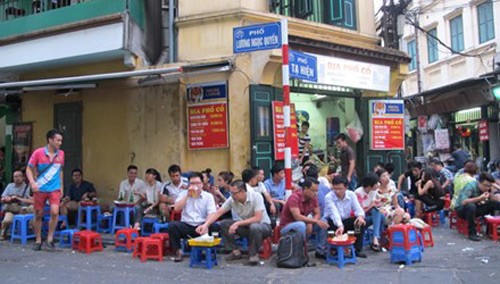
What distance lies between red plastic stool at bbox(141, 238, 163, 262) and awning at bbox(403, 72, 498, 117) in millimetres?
12634

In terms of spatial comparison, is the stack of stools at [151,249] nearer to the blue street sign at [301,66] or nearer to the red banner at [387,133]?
the blue street sign at [301,66]

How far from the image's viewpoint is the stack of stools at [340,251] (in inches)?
251

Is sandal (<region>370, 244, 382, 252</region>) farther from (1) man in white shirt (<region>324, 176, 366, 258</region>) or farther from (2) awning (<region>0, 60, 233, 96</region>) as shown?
(2) awning (<region>0, 60, 233, 96</region>)

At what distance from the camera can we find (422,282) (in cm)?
558

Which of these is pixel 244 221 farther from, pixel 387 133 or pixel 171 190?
pixel 387 133

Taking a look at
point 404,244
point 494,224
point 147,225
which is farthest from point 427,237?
point 147,225

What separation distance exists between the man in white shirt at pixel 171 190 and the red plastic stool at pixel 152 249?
3.32 ft

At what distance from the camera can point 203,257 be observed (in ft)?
22.3

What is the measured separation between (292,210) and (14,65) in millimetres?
7278

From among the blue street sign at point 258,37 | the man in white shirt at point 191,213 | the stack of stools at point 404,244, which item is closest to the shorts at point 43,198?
the man in white shirt at point 191,213

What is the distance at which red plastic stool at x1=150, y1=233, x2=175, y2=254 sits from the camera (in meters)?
7.18

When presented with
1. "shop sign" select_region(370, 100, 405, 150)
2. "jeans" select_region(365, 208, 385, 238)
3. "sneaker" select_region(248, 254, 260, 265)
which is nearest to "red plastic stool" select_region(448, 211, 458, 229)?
"shop sign" select_region(370, 100, 405, 150)

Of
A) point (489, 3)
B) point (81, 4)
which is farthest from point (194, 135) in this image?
point (489, 3)

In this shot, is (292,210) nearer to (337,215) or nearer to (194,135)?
(337,215)
